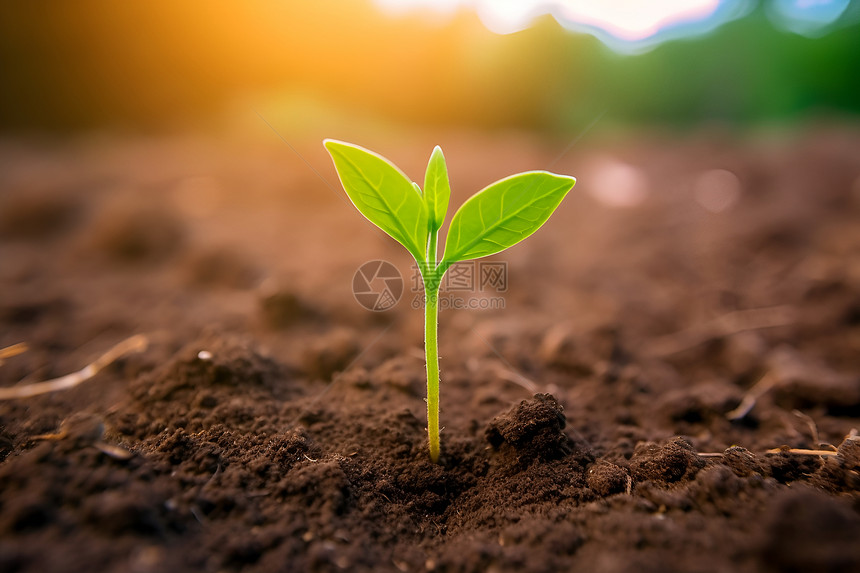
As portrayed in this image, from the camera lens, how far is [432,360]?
3.31 feet

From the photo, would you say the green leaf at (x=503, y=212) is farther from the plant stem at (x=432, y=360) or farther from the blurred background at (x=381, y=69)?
the blurred background at (x=381, y=69)

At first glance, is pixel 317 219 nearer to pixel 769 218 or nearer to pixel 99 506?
pixel 99 506

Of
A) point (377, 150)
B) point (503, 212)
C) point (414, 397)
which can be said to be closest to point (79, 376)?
point (414, 397)

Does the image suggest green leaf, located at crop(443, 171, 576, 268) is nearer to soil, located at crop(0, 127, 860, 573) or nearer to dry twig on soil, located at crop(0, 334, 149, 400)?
soil, located at crop(0, 127, 860, 573)

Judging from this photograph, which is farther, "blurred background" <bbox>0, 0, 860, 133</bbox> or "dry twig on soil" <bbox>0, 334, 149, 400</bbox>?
"blurred background" <bbox>0, 0, 860, 133</bbox>

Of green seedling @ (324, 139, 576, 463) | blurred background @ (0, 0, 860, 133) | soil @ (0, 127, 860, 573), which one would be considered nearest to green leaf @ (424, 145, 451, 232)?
green seedling @ (324, 139, 576, 463)

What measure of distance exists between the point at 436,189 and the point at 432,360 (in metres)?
0.36

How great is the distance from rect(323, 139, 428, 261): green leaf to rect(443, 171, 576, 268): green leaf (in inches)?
2.9

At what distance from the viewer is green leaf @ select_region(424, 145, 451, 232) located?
914mm

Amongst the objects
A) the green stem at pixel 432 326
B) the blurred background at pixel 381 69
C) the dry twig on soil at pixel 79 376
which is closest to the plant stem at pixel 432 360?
the green stem at pixel 432 326

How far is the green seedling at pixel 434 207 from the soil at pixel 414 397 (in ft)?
0.88

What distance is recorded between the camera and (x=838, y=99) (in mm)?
5387

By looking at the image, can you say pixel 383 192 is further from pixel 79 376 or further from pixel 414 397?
pixel 79 376

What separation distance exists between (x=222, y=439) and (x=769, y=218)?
3077mm
